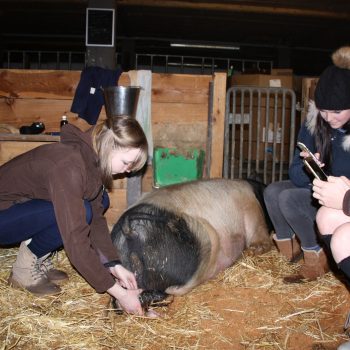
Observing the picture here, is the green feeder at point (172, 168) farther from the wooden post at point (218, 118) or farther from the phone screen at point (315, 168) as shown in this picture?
the phone screen at point (315, 168)

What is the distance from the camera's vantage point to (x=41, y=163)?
8.14 ft

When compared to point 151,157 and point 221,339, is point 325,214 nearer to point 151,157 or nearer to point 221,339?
point 221,339

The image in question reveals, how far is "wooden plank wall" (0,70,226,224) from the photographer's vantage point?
4742mm

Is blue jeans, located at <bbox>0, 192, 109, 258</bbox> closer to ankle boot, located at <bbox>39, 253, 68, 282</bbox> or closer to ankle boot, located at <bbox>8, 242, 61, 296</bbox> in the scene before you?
ankle boot, located at <bbox>8, 242, 61, 296</bbox>

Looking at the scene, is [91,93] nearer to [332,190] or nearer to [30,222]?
[30,222]

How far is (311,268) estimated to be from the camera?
3312mm

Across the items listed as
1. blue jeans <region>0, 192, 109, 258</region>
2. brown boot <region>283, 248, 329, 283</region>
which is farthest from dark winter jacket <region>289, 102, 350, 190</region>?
blue jeans <region>0, 192, 109, 258</region>

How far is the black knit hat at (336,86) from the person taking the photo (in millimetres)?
2717

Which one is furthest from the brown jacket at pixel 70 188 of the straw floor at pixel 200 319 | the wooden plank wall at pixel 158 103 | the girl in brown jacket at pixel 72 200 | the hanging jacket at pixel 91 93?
the wooden plank wall at pixel 158 103

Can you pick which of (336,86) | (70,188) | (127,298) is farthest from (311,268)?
(70,188)

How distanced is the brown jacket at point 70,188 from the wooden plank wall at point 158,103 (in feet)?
6.95

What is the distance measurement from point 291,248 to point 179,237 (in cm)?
122

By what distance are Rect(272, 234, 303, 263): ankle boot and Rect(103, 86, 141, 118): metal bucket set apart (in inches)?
71.4

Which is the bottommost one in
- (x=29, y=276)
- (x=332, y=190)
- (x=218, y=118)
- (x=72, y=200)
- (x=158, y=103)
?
(x=29, y=276)
